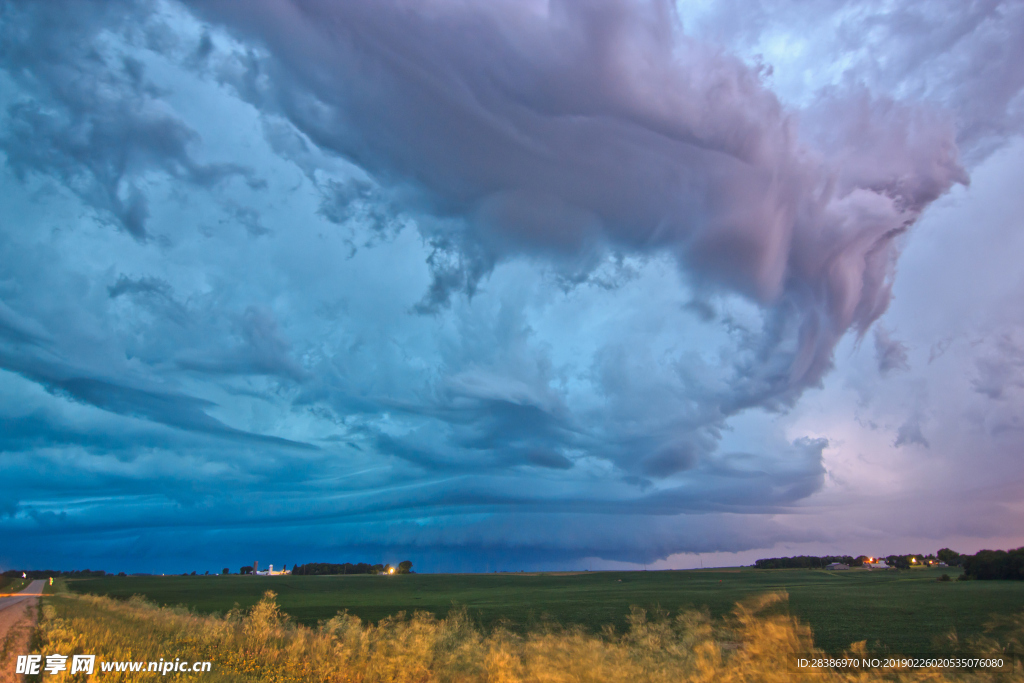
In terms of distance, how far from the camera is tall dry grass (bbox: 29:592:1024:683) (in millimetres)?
15945

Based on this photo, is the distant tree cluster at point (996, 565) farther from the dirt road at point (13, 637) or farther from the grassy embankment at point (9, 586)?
the grassy embankment at point (9, 586)

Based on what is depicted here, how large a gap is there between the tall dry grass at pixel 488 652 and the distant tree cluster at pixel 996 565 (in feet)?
450

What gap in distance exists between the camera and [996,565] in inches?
5148

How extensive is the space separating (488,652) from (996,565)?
163m

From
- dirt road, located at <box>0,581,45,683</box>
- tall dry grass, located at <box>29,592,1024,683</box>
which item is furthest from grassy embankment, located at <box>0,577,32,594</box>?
tall dry grass, located at <box>29,592,1024,683</box>

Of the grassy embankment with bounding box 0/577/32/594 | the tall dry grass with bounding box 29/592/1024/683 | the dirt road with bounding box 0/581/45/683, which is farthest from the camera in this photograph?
the grassy embankment with bounding box 0/577/32/594

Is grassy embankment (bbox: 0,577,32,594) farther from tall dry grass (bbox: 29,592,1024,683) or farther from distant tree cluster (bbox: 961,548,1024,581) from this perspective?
distant tree cluster (bbox: 961,548,1024,581)

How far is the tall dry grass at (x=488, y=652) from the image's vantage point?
1595cm

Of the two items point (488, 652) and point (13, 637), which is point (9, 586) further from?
point (488, 652)

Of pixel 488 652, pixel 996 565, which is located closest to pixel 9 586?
pixel 488 652

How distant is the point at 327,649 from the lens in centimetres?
2544

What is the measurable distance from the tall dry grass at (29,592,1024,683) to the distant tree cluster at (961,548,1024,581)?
137m

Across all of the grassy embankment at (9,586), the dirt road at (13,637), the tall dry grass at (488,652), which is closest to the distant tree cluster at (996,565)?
the tall dry grass at (488,652)

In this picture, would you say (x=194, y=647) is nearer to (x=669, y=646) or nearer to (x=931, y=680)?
(x=669, y=646)
